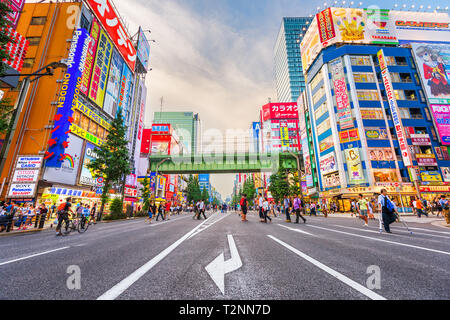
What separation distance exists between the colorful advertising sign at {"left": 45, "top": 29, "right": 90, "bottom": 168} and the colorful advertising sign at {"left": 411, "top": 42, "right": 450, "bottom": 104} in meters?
57.4

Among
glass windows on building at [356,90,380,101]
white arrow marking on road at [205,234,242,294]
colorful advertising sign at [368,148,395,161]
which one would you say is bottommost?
white arrow marking on road at [205,234,242,294]

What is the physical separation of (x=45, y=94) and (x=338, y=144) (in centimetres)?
4397

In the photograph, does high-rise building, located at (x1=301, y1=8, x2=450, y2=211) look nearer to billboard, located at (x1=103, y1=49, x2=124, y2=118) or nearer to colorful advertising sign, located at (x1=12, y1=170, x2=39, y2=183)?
billboard, located at (x1=103, y1=49, x2=124, y2=118)

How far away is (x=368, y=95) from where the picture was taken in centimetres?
3612

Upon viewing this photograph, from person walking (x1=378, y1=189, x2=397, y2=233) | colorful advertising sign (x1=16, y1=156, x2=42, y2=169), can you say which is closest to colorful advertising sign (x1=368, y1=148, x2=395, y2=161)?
person walking (x1=378, y1=189, x2=397, y2=233)

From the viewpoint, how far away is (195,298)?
2.15m

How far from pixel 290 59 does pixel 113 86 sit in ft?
304

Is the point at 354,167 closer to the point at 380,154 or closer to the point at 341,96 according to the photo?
the point at 380,154

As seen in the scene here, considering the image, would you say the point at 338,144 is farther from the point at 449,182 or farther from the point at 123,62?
the point at 123,62

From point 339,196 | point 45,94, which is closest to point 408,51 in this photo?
point 339,196

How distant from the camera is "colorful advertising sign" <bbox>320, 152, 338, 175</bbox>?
114 feet

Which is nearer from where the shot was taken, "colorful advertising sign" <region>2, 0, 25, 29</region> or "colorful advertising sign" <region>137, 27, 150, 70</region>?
"colorful advertising sign" <region>2, 0, 25, 29</region>

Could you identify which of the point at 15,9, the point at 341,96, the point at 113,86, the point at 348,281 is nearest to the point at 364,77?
the point at 341,96

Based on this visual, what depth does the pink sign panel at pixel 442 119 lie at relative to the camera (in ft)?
108
